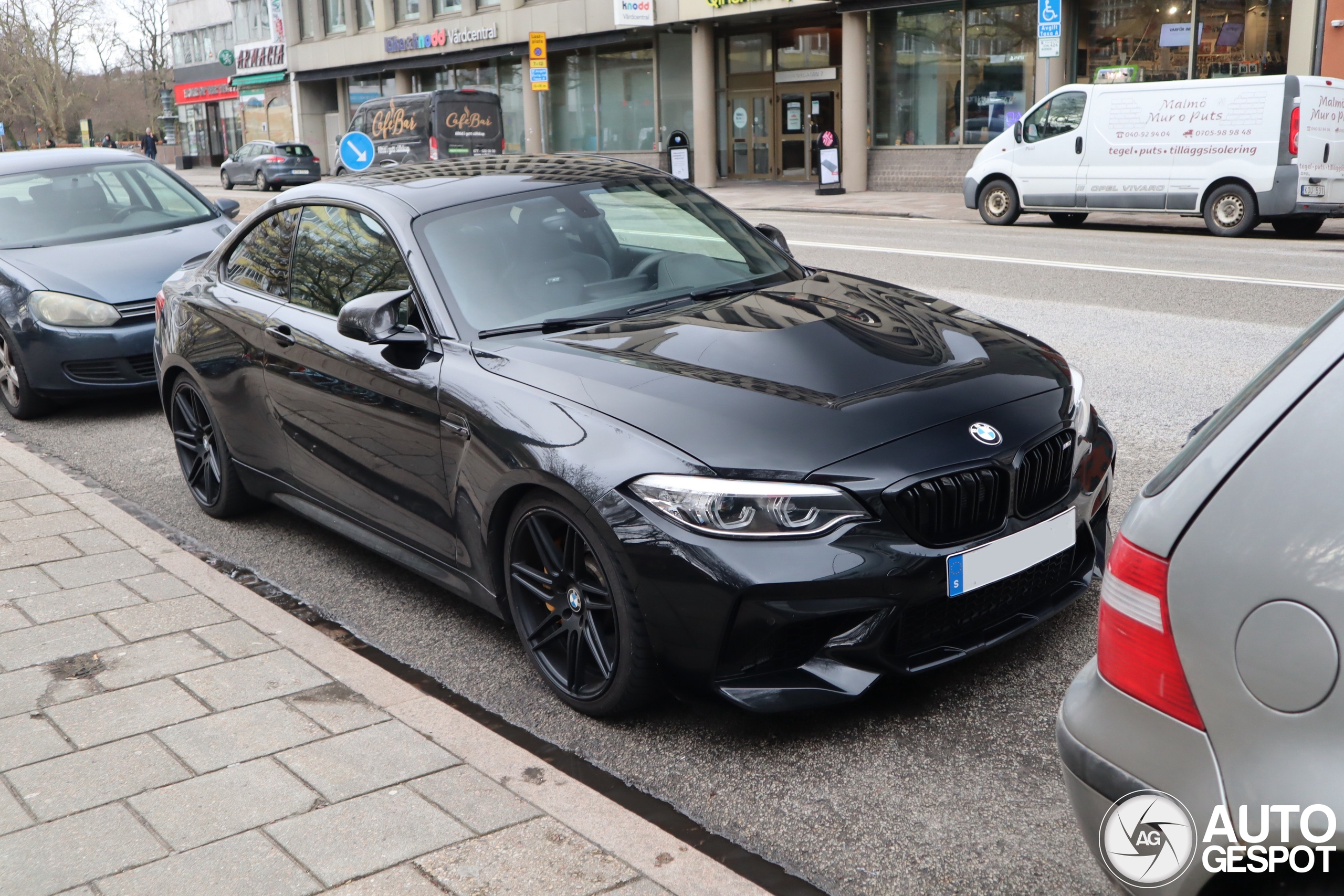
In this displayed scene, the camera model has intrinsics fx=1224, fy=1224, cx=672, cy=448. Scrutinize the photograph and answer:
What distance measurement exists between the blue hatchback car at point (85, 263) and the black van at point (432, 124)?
2004 cm

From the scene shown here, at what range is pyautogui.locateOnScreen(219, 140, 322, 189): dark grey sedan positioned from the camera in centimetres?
3750

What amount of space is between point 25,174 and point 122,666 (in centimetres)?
642

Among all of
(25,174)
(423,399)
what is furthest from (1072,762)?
(25,174)

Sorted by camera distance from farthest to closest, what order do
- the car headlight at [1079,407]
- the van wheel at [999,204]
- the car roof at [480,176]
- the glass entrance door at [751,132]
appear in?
the glass entrance door at [751,132] → the van wheel at [999,204] → the car roof at [480,176] → the car headlight at [1079,407]

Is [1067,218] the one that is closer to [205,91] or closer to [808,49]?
[808,49]

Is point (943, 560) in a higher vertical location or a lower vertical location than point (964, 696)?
higher

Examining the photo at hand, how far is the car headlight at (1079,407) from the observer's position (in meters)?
3.63

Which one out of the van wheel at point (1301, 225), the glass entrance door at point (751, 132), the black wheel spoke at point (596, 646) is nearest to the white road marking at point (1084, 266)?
the van wheel at point (1301, 225)

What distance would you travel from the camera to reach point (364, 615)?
4488mm

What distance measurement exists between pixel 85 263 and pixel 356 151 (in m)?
14.3

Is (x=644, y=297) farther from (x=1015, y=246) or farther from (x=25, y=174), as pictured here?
(x=1015, y=246)

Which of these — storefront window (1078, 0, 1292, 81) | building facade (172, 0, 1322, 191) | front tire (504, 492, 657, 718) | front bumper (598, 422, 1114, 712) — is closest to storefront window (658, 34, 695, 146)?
building facade (172, 0, 1322, 191)

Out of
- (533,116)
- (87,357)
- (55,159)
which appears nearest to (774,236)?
(87,357)

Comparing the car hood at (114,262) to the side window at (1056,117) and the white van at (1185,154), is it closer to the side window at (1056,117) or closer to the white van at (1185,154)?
the white van at (1185,154)
